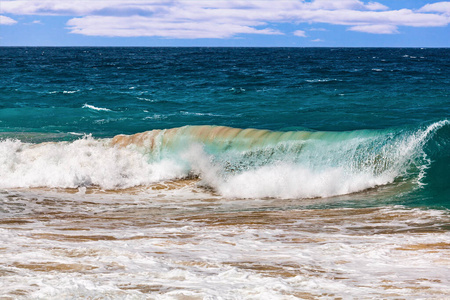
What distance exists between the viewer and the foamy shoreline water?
439cm

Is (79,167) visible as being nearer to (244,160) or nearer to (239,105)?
(244,160)

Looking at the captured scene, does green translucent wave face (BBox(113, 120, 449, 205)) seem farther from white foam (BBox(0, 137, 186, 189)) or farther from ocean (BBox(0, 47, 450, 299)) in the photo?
white foam (BBox(0, 137, 186, 189))

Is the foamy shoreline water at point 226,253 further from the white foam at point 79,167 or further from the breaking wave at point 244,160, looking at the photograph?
the white foam at point 79,167

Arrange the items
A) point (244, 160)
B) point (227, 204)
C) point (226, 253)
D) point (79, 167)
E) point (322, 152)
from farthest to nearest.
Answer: point (79, 167) < point (244, 160) < point (322, 152) < point (227, 204) < point (226, 253)

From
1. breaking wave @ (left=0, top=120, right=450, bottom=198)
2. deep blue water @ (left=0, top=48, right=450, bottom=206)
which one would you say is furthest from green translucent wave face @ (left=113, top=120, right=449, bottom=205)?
deep blue water @ (left=0, top=48, right=450, bottom=206)

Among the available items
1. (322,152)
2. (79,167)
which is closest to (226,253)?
(322,152)

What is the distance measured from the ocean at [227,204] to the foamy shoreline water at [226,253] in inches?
0.8

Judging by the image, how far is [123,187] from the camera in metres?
10.9

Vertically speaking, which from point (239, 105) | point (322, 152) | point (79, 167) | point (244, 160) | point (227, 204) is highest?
point (239, 105)

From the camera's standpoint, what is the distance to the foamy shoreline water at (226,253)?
14.4 ft

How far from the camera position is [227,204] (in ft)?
30.6

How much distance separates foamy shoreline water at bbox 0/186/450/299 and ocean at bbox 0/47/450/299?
21 millimetres

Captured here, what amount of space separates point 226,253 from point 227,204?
12.4 feet

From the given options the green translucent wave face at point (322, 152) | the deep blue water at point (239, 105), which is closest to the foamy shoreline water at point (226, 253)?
the green translucent wave face at point (322, 152)
